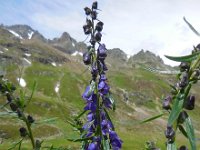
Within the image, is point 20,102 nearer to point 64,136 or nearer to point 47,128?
point 64,136

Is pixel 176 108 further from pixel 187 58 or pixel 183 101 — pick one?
pixel 187 58

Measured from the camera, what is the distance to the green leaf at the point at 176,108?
2.94 meters

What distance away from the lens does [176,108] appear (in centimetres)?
299

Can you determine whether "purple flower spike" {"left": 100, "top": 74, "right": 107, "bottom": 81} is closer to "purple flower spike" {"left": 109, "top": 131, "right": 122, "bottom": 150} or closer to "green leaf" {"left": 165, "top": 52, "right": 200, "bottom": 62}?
"purple flower spike" {"left": 109, "top": 131, "right": 122, "bottom": 150}

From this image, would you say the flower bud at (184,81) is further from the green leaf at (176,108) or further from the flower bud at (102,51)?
the flower bud at (102,51)

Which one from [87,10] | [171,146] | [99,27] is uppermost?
[87,10]

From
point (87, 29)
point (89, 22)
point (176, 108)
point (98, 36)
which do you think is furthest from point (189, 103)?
point (89, 22)

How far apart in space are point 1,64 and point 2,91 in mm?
324

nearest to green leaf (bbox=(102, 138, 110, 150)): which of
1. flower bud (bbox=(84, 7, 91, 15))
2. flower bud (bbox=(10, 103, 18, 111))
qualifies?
flower bud (bbox=(10, 103, 18, 111))

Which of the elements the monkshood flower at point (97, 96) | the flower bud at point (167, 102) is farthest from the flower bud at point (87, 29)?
the flower bud at point (167, 102)

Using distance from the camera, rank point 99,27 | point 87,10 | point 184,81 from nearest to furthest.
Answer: point 184,81
point 99,27
point 87,10

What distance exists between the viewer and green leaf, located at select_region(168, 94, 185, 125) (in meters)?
2.94

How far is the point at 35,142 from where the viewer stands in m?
4.84

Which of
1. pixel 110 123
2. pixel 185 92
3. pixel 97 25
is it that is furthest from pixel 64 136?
pixel 185 92
